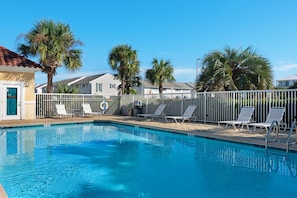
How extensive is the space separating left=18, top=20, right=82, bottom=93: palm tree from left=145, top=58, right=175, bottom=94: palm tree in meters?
13.0

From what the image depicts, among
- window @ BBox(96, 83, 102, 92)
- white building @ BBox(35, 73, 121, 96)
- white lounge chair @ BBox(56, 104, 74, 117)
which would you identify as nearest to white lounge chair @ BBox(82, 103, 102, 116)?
white lounge chair @ BBox(56, 104, 74, 117)

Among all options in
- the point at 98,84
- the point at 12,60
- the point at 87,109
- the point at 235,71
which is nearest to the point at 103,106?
the point at 87,109

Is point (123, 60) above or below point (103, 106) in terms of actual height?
above

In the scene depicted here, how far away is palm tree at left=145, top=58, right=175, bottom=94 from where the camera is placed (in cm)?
3050

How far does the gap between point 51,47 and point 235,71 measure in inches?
445

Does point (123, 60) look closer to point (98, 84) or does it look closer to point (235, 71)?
point (235, 71)

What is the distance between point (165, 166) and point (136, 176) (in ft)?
3.38

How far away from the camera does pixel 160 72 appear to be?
100ft

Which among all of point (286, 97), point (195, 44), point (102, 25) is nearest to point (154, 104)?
point (195, 44)

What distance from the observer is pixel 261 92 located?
448 inches

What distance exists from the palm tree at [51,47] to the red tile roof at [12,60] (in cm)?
75

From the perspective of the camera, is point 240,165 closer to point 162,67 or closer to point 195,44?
point 195,44

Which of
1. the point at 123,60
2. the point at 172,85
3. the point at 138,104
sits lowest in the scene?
the point at 138,104

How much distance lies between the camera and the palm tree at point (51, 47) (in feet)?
54.6
